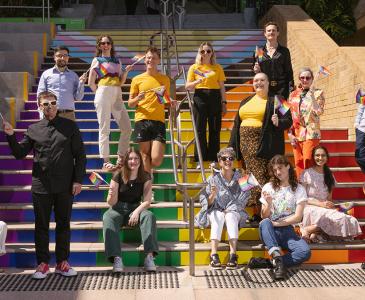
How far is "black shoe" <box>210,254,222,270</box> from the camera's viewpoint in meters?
6.02

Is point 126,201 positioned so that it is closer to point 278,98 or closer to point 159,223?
point 159,223

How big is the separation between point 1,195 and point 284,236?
3168mm

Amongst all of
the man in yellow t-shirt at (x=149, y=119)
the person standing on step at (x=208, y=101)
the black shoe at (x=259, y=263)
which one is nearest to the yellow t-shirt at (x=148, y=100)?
the man in yellow t-shirt at (x=149, y=119)

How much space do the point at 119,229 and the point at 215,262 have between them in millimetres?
959

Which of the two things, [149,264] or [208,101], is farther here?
[208,101]

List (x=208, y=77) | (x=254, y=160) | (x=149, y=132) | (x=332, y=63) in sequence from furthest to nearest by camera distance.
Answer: (x=332, y=63) → (x=208, y=77) → (x=149, y=132) → (x=254, y=160)

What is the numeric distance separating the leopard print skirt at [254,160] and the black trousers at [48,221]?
6.17 ft

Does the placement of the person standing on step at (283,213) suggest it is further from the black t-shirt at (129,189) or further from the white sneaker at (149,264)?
the black t-shirt at (129,189)

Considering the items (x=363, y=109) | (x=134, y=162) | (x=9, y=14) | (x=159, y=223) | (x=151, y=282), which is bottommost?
(x=151, y=282)

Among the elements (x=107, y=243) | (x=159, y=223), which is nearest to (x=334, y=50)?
(x=159, y=223)

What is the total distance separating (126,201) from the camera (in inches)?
244

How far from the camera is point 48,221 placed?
5.80 metres

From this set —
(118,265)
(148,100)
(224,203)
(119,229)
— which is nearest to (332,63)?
(148,100)

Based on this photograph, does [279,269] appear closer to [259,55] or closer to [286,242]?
[286,242]
